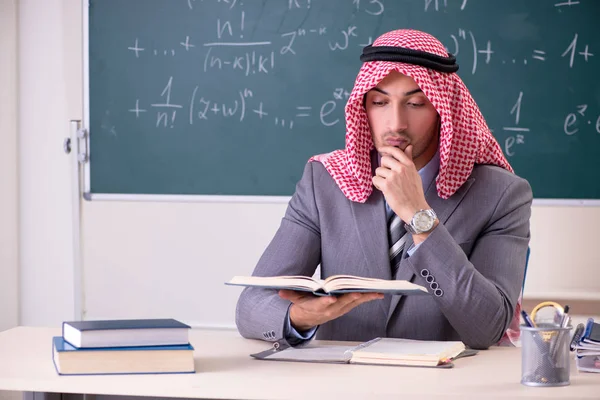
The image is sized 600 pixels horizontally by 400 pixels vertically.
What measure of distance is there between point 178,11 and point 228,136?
2.20ft

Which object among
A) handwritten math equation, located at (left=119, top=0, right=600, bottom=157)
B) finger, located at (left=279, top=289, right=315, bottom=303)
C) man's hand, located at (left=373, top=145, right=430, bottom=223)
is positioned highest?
handwritten math equation, located at (left=119, top=0, right=600, bottom=157)

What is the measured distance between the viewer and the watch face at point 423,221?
1.99m

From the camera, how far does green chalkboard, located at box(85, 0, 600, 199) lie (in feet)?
12.3

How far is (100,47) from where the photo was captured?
13.5 ft

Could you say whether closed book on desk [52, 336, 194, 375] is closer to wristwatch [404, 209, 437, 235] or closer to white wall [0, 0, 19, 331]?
wristwatch [404, 209, 437, 235]

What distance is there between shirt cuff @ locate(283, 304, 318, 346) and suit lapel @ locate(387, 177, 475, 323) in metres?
0.30

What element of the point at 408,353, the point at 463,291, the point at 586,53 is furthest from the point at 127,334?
the point at 586,53

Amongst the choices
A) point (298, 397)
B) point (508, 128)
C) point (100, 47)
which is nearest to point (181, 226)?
point (100, 47)

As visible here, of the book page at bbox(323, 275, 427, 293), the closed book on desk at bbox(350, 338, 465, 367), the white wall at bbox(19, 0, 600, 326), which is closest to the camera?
the book page at bbox(323, 275, 427, 293)

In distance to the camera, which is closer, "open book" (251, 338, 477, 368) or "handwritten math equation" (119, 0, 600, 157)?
"open book" (251, 338, 477, 368)

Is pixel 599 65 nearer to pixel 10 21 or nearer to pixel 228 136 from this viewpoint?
pixel 228 136

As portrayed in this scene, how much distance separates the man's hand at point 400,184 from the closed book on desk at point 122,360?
2.33 ft

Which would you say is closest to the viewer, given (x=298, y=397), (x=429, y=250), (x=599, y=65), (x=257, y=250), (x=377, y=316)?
(x=298, y=397)

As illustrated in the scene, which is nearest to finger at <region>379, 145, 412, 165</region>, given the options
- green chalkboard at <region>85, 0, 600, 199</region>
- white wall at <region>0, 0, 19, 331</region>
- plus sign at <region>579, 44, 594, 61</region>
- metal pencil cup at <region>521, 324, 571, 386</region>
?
metal pencil cup at <region>521, 324, 571, 386</region>
